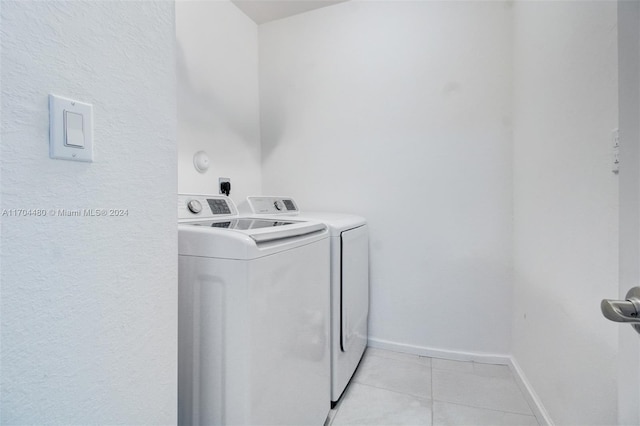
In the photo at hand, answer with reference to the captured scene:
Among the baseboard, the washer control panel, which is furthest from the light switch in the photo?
the baseboard

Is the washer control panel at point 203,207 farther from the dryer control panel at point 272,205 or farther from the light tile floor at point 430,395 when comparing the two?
the light tile floor at point 430,395

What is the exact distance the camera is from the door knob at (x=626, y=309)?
0.44 metres

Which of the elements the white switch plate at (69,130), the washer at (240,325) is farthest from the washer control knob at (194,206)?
the white switch plate at (69,130)

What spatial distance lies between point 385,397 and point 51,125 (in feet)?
6.12

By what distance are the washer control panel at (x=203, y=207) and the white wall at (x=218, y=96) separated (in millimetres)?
304

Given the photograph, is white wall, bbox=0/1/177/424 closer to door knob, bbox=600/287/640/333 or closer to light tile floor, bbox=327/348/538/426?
door knob, bbox=600/287/640/333

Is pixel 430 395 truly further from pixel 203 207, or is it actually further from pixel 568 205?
pixel 203 207

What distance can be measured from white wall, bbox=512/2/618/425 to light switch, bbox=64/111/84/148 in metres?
1.45

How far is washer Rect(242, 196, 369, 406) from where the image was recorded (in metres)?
1.50

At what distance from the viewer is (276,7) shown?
7.52ft

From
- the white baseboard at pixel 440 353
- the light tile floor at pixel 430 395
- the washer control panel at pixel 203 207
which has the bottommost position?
the light tile floor at pixel 430 395

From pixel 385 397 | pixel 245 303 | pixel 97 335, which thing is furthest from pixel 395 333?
pixel 97 335

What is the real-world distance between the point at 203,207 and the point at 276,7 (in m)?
1.80

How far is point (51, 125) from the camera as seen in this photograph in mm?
515
